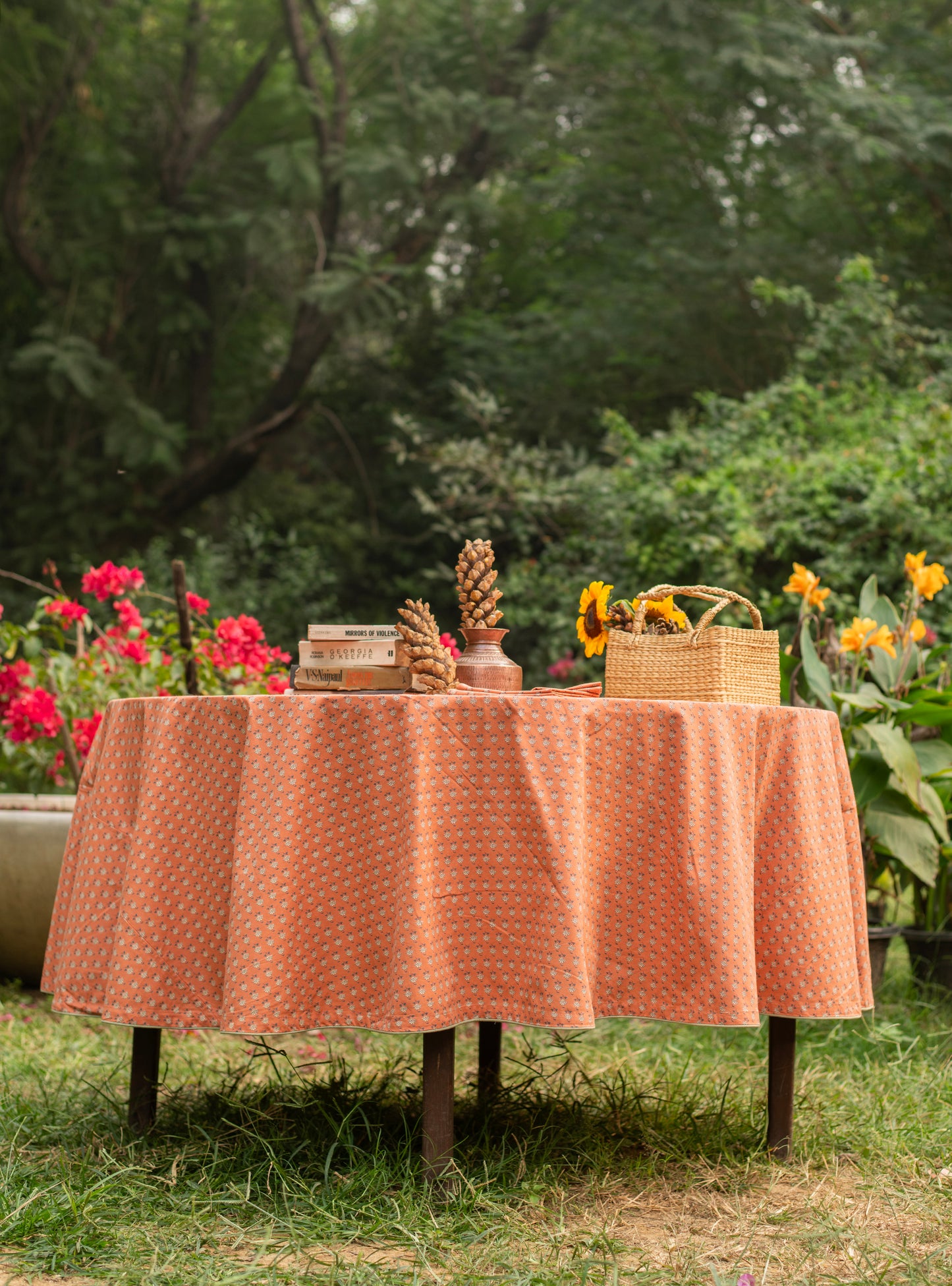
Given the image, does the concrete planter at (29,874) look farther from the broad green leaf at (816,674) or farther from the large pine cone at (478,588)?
the broad green leaf at (816,674)

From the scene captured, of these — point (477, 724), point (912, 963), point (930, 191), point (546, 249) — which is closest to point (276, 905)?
point (477, 724)

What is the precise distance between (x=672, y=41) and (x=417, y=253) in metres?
2.84

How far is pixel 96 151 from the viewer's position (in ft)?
35.5

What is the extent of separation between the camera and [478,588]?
2.29m

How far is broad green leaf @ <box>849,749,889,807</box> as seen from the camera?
3.27m

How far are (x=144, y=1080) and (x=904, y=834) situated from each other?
80.1 inches

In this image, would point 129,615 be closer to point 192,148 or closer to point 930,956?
point 930,956

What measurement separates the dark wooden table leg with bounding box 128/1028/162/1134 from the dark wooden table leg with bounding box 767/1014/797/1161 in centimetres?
116

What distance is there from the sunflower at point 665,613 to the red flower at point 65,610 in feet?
7.30

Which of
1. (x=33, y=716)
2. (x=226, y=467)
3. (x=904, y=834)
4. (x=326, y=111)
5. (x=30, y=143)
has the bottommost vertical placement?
(x=904, y=834)

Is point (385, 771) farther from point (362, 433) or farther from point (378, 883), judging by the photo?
point (362, 433)

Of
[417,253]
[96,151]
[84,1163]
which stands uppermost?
[96,151]

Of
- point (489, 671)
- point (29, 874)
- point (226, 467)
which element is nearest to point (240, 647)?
point (29, 874)

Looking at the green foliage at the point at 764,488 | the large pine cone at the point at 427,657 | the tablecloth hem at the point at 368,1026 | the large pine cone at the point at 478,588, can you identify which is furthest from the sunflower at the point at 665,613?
the green foliage at the point at 764,488
